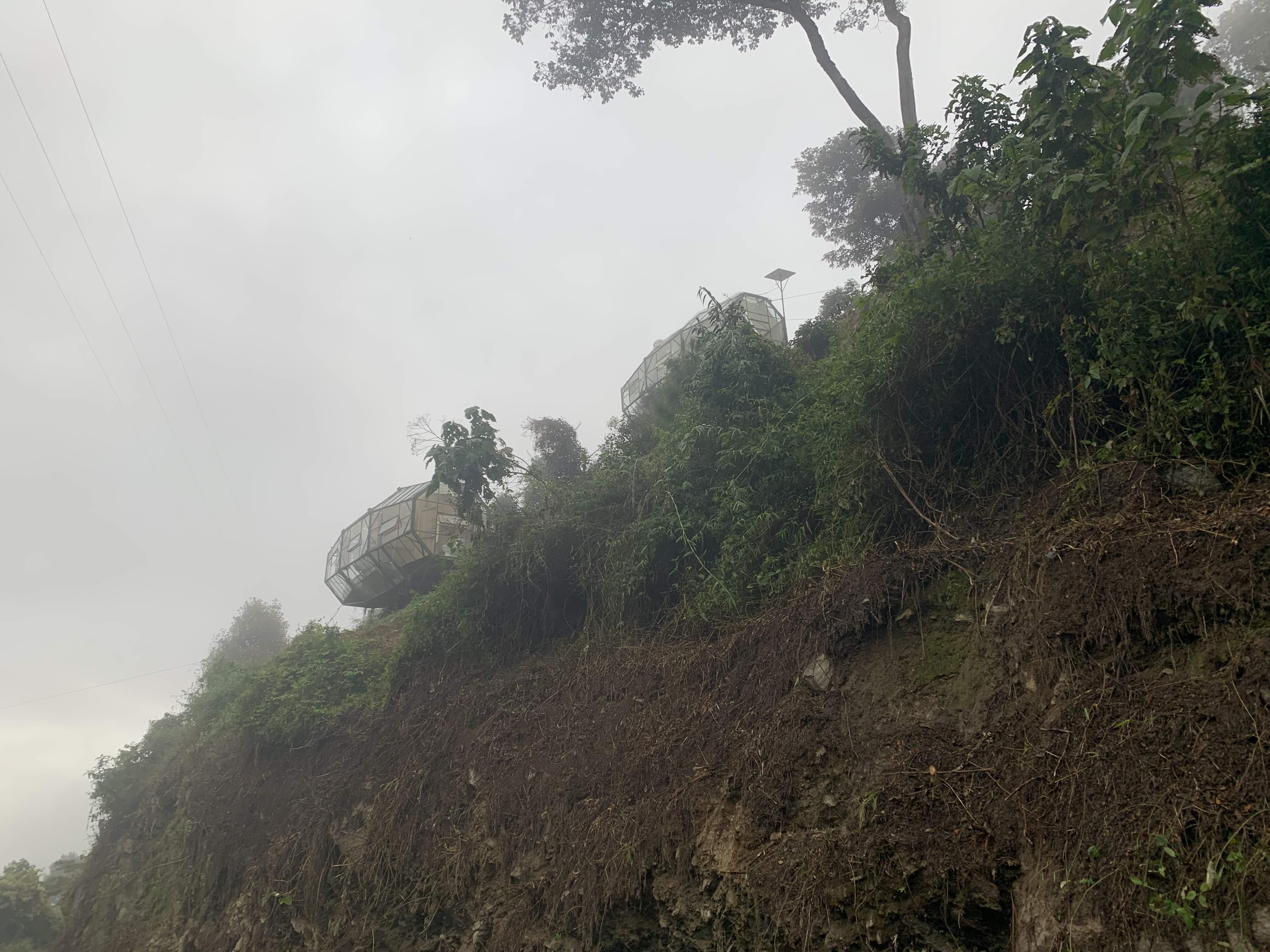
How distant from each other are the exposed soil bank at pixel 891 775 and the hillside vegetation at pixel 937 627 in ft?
0.07

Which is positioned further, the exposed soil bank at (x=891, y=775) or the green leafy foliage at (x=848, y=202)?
the green leafy foliage at (x=848, y=202)

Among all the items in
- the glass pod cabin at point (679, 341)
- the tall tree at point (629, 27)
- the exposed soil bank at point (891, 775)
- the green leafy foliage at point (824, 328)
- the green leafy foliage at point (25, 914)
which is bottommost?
the exposed soil bank at point (891, 775)

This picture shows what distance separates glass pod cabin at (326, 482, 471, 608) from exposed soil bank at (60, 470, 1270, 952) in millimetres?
9386

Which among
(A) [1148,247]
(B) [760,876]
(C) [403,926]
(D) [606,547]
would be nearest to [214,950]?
(C) [403,926]

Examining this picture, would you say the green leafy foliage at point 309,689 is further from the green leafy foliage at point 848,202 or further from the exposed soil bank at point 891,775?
the green leafy foliage at point 848,202

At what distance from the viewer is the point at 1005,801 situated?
4172mm

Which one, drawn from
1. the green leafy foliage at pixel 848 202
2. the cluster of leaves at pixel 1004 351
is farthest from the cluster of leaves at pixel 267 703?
the green leafy foliage at pixel 848 202

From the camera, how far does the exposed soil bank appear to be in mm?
3514

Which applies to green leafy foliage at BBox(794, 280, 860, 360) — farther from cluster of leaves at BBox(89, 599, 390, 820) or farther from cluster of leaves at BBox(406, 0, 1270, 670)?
cluster of leaves at BBox(89, 599, 390, 820)

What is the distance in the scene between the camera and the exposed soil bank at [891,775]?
3.51 meters

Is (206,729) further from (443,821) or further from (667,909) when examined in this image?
(667,909)

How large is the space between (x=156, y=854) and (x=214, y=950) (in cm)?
511

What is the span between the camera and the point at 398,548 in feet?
63.6

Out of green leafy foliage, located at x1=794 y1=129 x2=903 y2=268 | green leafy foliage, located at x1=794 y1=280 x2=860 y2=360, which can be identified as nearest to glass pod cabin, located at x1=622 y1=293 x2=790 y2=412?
green leafy foliage, located at x1=794 y1=280 x2=860 y2=360
